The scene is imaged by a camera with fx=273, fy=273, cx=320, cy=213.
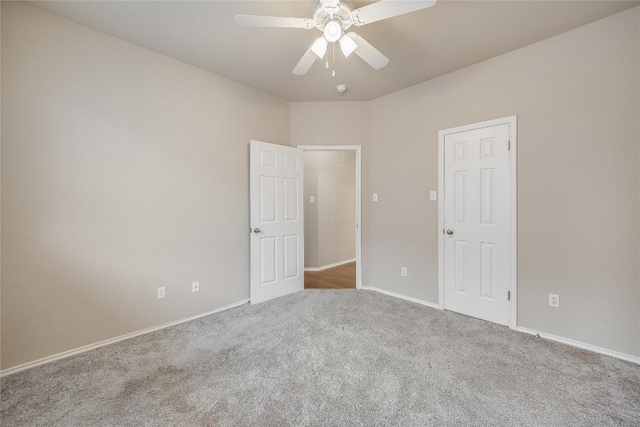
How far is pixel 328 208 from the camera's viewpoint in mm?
5246

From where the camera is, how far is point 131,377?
6.12ft

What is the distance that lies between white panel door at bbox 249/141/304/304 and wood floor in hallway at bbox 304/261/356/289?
0.47 m

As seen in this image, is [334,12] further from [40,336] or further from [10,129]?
[40,336]

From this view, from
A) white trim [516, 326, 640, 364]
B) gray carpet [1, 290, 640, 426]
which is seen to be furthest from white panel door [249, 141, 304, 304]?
white trim [516, 326, 640, 364]

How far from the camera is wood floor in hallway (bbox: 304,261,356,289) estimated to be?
405 centimetres

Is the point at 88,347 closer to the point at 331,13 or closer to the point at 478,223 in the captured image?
the point at 331,13

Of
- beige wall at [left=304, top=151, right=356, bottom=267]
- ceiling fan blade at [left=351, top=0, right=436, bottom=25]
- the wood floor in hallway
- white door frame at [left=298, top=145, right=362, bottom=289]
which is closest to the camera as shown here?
ceiling fan blade at [left=351, top=0, right=436, bottom=25]

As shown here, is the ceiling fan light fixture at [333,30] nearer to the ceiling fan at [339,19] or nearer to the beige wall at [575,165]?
the ceiling fan at [339,19]

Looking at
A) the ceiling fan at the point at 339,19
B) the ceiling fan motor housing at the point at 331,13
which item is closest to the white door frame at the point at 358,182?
the ceiling fan at the point at 339,19

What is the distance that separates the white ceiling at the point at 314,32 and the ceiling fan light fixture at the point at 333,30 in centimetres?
37

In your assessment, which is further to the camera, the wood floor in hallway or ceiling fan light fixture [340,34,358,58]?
the wood floor in hallway

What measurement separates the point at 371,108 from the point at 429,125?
2.95 feet

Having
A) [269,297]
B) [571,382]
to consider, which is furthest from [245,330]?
[571,382]

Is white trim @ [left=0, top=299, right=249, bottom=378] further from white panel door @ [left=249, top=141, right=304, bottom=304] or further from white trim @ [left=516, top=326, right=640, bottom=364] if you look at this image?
white trim @ [left=516, top=326, right=640, bottom=364]
